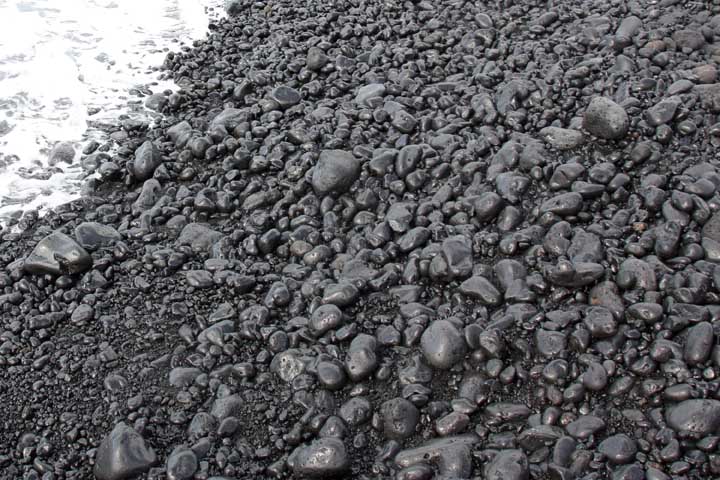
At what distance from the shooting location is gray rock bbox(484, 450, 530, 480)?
326 centimetres

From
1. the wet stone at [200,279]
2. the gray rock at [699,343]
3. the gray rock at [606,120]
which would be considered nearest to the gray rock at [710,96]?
the gray rock at [606,120]

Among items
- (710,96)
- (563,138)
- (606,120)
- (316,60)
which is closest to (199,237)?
(316,60)

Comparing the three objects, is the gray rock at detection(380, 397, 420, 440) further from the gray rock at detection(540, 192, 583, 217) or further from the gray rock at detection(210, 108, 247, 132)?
the gray rock at detection(210, 108, 247, 132)

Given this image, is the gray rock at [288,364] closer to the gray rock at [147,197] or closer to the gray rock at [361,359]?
the gray rock at [361,359]

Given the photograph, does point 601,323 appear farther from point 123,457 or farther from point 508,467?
point 123,457

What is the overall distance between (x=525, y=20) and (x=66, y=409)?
5578 mm

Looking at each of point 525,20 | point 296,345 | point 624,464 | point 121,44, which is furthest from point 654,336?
point 121,44

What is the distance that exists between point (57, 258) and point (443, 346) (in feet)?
9.37

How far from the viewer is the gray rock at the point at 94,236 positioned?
16.5 feet

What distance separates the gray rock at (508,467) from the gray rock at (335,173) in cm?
248

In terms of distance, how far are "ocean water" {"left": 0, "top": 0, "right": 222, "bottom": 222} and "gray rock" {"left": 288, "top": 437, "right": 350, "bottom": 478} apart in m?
3.44

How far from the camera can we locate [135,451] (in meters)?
3.60

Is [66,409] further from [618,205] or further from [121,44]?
[121,44]

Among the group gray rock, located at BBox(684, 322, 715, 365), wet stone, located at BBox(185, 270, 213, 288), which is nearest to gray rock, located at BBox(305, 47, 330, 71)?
wet stone, located at BBox(185, 270, 213, 288)
